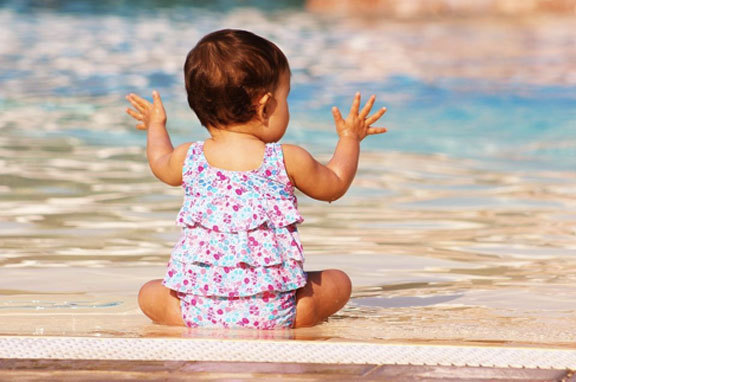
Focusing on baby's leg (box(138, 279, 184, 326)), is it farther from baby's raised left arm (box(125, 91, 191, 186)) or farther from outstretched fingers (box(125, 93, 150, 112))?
outstretched fingers (box(125, 93, 150, 112))

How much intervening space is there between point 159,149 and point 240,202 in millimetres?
442

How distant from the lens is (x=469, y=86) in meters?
15.6

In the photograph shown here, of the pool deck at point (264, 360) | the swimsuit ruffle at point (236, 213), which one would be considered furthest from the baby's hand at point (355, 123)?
the pool deck at point (264, 360)

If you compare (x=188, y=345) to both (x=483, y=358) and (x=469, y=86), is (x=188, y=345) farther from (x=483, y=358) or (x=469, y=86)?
(x=469, y=86)

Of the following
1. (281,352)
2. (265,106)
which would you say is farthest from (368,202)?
(281,352)

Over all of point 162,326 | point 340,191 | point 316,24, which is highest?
point 316,24

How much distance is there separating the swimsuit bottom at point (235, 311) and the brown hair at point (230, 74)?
49 cm

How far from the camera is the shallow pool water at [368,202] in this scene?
146 inches

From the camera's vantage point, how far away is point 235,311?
3.30m

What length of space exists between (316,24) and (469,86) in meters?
9.86

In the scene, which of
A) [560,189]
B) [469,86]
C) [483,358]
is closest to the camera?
[483,358]

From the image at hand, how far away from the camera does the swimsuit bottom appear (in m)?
3.29
